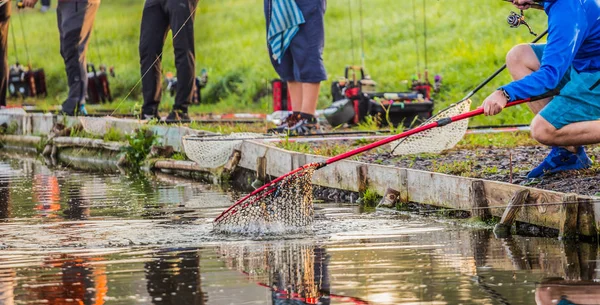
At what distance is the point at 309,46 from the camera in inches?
486

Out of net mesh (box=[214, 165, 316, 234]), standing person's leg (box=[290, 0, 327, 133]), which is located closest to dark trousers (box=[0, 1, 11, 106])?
standing person's leg (box=[290, 0, 327, 133])

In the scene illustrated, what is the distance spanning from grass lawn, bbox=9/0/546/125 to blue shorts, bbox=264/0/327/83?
216 centimetres

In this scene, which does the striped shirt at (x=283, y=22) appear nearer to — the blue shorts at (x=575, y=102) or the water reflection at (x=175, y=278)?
the blue shorts at (x=575, y=102)

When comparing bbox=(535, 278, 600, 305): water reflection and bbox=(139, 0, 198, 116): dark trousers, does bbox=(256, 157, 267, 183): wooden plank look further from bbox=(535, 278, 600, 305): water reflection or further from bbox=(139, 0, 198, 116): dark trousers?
bbox=(535, 278, 600, 305): water reflection

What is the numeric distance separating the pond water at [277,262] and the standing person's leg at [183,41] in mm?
4619

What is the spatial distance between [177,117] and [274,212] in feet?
21.0

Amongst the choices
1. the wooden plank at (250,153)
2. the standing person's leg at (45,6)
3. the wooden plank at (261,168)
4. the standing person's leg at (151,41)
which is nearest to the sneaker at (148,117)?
the standing person's leg at (151,41)

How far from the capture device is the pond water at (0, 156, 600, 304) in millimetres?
5969

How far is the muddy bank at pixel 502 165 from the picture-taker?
842 centimetres

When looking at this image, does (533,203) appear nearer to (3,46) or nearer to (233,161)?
(233,161)

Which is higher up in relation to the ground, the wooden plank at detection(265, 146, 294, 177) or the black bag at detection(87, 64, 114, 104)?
the black bag at detection(87, 64, 114, 104)

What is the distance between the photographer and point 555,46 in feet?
25.6

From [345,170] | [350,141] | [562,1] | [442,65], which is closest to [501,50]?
[442,65]

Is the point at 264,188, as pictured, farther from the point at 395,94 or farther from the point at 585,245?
the point at 395,94
